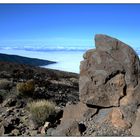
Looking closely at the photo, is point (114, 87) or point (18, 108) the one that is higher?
point (114, 87)

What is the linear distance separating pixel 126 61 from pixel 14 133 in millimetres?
3821

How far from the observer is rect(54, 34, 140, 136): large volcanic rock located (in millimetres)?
10383

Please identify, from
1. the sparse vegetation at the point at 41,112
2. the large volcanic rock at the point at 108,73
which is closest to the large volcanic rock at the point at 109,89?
the large volcanic rock at the point at 108,73

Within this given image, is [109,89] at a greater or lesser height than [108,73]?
lesser

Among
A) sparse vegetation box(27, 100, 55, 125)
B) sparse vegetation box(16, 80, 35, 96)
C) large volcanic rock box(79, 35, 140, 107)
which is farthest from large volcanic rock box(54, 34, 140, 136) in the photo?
sparse vegetation box(16, 80, 35, 96)

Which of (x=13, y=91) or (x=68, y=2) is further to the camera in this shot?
(x=13, y=91)

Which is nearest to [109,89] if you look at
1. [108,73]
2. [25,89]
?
[108,73]

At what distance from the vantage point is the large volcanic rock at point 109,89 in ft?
34.1

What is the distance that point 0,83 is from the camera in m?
17.8

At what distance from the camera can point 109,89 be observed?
35.2ft

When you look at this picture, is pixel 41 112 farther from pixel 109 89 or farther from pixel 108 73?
pixel 108 73

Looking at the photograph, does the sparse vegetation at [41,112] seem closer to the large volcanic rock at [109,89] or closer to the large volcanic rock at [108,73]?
the large volcanic rock at [109,89]

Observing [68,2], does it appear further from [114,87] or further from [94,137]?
[94,137]

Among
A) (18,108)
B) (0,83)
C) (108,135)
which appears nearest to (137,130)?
(108,135)
